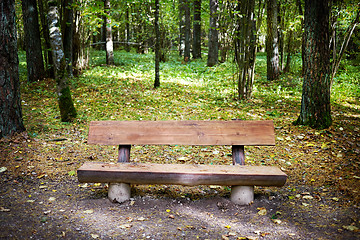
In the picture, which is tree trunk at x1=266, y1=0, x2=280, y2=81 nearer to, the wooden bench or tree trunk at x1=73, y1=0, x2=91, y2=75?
tree trunk at x1=73, y1=0, x2=91, y2=75

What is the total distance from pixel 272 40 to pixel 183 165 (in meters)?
8.63

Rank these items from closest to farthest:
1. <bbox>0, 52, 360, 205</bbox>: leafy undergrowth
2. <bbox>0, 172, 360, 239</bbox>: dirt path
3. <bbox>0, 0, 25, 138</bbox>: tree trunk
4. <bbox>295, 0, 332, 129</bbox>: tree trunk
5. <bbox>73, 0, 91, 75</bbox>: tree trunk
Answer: <bbox>0, 172, 360, 239</bbox>: dirt path, <bbox>0, 52, 360, 205</bbox>: leafy undergrowth, <bbox>0, 0, 25, 138</bbox>: tree trunk, <bbox>295, 0, 332, 129</bbox>: tree trunk, <bbox>73, 0, 91, 75</bbox>: tree trunk

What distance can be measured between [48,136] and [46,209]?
2571 mm

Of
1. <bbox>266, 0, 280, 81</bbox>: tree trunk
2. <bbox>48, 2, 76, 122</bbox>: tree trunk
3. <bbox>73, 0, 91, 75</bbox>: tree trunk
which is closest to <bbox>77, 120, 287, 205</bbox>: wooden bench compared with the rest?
<bbox>48, 2, 76, 122</bbox>: tree trunk

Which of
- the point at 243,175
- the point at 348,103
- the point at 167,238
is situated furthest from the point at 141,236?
the point at 348,103

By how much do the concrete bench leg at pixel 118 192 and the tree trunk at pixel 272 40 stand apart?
897 cm

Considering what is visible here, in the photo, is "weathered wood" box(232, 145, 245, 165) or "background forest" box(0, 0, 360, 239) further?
"weathered wood" box(232, 145, 245, 165)

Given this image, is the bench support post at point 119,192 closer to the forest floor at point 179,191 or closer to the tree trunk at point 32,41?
the forest floor at point 179,191

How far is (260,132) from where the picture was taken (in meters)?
3.48

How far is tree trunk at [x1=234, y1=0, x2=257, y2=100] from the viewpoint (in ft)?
24.4

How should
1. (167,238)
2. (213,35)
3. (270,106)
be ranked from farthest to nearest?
1. (213,35)
2. (270,106)
3. (167,238)

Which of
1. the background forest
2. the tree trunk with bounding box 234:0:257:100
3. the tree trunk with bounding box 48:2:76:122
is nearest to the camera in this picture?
the background forest

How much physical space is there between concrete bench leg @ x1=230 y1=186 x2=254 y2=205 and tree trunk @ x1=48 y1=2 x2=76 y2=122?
4.47 meters

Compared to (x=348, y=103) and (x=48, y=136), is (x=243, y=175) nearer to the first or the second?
(x=48, y=136)
